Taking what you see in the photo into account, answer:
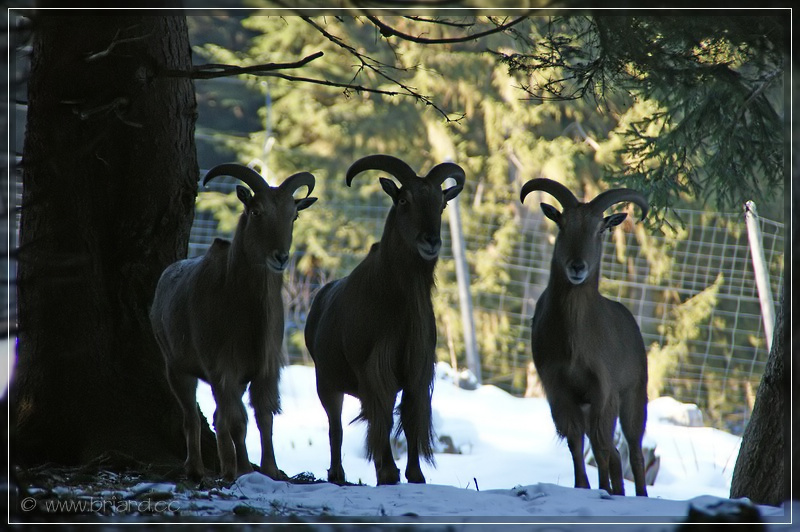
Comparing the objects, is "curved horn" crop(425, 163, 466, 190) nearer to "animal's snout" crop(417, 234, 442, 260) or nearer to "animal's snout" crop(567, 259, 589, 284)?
"animal's snout" crop(417, 234, 442, 260)

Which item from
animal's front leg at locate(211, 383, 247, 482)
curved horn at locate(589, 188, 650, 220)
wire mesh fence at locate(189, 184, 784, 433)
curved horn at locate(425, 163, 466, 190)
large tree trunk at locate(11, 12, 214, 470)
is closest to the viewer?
animal's front leg at locate(211, 383, 247, 482)

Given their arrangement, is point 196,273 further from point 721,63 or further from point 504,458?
point 504,458

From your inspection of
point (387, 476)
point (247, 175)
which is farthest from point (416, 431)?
point (247, 175)

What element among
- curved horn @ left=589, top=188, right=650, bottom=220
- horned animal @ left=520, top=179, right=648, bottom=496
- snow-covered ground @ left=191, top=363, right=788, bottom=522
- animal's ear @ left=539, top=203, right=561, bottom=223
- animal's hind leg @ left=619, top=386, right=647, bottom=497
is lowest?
snow-covered ground @ left=191, top=363, right=788, bottom=522

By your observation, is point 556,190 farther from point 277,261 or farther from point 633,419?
point 277,261

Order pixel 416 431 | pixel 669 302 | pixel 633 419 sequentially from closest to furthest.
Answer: pixel 416 431 < pixel 633 419 < pixel 669 302

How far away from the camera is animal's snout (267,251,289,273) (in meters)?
5.90

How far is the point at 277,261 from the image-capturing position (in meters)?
5.92

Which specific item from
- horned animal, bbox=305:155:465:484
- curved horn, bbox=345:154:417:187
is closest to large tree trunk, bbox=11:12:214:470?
curved horn, bbox=345:154:417:187

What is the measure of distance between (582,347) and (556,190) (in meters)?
1.23

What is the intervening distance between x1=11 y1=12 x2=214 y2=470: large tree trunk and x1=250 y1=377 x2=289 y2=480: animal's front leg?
3.13 feet

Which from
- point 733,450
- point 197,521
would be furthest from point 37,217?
point 733,450

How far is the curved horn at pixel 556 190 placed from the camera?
22.5ft

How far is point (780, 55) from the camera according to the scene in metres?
7.14
